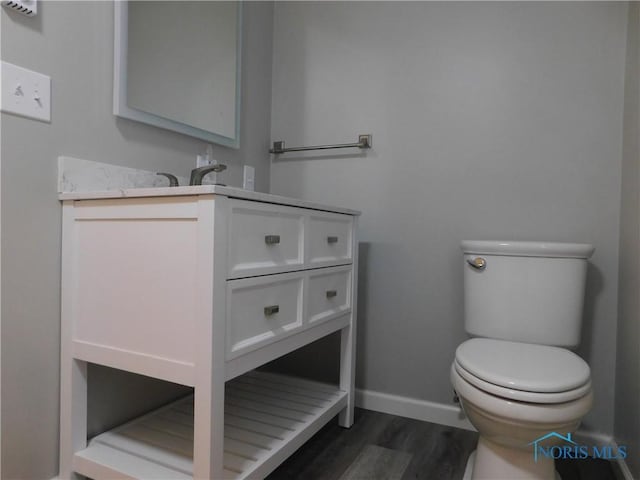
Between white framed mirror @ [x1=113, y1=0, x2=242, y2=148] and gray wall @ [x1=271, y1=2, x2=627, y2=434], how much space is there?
0.35m

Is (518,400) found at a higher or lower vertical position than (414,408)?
higher

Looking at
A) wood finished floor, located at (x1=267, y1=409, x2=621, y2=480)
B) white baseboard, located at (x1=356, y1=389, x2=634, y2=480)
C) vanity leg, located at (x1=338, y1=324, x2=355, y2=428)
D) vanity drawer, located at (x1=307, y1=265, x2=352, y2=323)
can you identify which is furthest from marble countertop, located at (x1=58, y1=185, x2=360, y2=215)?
white baseboard, located at (x1=356, y1=389, x2=634, y2=480)

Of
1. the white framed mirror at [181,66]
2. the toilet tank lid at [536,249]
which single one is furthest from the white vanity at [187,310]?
the toilet tank lid at [536,249]

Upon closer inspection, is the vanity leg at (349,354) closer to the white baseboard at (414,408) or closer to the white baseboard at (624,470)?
the white baseboard at (414,408)

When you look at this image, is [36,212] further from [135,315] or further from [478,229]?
[478,229]

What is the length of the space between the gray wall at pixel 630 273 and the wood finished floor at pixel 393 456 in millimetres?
192

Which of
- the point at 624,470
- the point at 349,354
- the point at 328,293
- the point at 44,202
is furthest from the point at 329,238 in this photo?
the point at 624,470

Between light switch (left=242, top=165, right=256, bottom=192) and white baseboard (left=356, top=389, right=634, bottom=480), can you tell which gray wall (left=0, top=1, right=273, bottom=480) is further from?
white baseboard (left=356, top=389, right=634, bottom=480)

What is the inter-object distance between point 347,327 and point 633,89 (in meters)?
1.27

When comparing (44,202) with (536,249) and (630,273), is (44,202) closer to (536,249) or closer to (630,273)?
(536,249)

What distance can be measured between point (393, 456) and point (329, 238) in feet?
2.63

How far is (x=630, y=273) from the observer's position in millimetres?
1351

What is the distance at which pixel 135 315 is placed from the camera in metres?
1.05

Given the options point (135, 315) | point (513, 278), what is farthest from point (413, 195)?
point (135, 315)
